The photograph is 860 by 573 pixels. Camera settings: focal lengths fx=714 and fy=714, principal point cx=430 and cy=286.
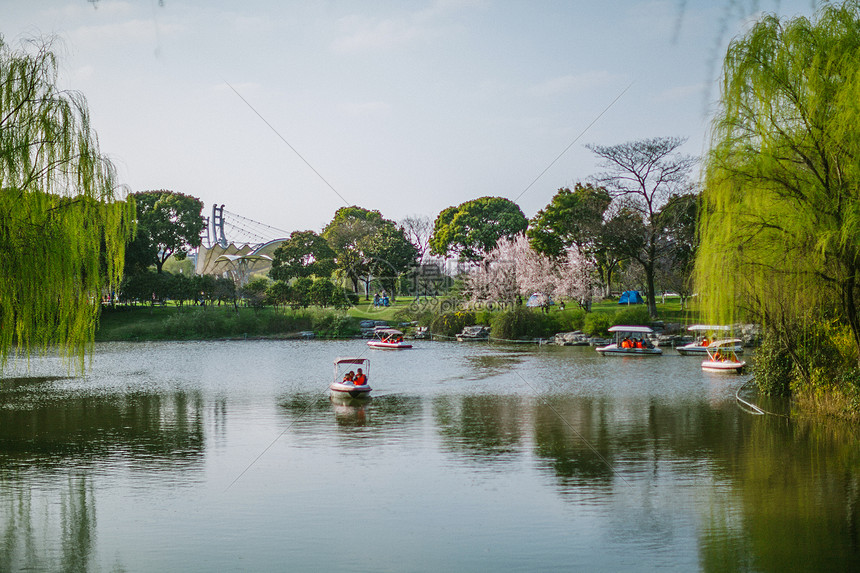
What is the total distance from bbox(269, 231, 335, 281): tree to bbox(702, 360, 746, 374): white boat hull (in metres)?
58.4

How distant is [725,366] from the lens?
126ft

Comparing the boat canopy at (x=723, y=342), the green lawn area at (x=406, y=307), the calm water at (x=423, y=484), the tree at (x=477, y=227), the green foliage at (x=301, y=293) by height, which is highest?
the tree at (x=477, y=227)

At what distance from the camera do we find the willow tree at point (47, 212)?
14.6 m

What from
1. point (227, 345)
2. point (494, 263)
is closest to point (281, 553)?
point (227, 345)

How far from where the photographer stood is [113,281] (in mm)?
16594

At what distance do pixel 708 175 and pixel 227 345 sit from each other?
54.0 m

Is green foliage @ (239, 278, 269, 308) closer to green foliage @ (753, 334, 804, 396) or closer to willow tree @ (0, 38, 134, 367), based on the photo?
green foliage @ (753, 334, 804, 396)

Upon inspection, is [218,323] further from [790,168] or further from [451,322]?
[790,168]

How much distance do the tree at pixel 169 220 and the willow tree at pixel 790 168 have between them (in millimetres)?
80871

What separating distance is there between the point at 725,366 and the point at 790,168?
71.9 feet

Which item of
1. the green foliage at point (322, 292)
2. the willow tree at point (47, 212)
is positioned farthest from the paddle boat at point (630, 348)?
the willow tree at point (47, 212)

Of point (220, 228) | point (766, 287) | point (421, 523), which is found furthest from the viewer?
point (220, 228)

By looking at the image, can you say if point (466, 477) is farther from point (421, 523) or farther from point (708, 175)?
point (708, 175)

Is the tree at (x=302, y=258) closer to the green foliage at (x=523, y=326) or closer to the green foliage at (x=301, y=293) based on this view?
the green foliage at (x=301, y=293)
